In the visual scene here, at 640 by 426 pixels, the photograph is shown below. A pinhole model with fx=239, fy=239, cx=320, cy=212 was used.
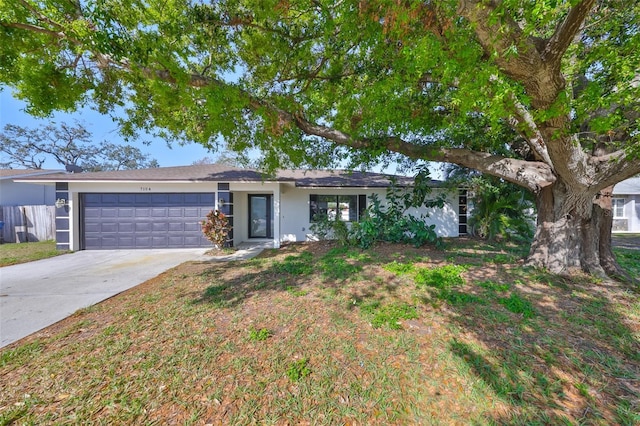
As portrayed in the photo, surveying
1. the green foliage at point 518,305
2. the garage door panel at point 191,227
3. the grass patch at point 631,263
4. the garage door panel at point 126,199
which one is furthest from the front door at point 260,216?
the grass patch at point 631,263

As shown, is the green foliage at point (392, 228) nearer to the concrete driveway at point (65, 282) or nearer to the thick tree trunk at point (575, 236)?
the thick tree trunk at point (575, 236)

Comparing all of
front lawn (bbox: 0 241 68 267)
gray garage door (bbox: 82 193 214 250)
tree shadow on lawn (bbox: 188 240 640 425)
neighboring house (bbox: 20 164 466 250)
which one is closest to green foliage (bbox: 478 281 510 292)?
tree shadow on lawn (bbox: 188 240 640 425)

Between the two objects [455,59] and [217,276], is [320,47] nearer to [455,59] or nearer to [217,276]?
[455,59]

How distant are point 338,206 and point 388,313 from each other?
7.65 m

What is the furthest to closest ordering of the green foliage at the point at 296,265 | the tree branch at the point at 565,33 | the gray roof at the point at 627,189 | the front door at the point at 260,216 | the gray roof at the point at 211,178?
the gray roof at the point at 627,189 < the front door at the point at 260,216 < the gray roof at the point at 211,178 < the green foliage at the point at 296,265 < the tree branch at the point at 565,33

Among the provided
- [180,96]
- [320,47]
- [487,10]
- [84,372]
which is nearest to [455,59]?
[487,10]

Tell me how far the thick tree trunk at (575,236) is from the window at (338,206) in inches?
254

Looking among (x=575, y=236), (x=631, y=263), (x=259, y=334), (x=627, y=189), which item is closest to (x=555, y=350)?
(x=259, y=334)

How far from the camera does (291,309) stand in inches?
151

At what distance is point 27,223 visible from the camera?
11.5m

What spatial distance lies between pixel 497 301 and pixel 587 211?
10.6ft

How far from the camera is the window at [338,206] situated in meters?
11.0

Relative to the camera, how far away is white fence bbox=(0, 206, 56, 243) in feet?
37.0

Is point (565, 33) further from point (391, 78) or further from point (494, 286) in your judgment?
point (494, 286)
